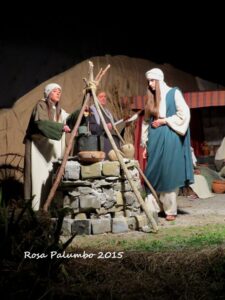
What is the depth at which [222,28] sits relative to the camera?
12609 millimetres

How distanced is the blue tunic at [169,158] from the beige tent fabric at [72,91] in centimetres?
285

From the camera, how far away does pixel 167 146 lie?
6.55m

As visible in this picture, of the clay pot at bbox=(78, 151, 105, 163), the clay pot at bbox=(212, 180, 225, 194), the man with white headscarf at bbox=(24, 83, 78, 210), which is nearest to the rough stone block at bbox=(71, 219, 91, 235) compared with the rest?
the clay pot at bbox=(78, 151, 105, 163)

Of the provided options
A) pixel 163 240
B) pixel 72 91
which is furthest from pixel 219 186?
pixel 163 240

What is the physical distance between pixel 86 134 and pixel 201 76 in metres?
7.14

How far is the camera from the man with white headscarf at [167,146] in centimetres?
653

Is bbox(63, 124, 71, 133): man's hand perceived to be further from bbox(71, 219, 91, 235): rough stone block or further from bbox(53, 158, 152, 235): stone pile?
bbox(71, 219, 91, 235): rough stone block

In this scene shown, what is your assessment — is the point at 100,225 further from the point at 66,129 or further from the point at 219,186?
the point at 219,186

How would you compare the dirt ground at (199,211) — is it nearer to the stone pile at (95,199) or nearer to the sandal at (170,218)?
the sandal at (170,218)

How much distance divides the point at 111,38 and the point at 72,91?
1792 mm

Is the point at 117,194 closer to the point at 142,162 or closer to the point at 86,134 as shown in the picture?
the point at 86,134

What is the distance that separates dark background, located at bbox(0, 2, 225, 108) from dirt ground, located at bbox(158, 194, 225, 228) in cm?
338

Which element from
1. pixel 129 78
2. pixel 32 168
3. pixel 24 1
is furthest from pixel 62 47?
pixel 32 168

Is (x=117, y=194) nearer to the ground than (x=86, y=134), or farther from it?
nearer to the ground
